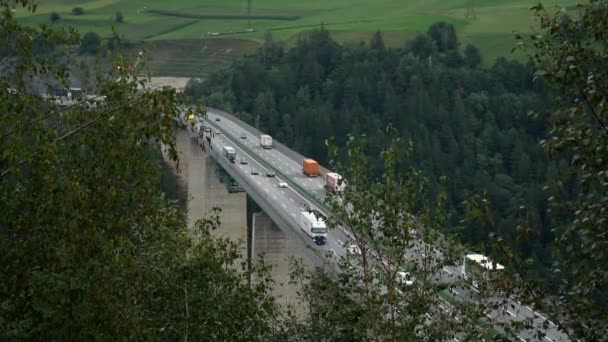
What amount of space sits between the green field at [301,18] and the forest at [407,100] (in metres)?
5.89

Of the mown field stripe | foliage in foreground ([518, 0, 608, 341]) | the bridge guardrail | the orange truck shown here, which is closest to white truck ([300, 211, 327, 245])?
the bridge guardrail

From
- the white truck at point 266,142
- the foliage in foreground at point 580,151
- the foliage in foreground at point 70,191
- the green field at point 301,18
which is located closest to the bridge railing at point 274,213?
the white truck at point 266,142

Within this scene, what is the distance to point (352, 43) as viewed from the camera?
114312mm

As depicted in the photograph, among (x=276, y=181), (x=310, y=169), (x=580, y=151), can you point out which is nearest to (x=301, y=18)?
(x=310, y=169)

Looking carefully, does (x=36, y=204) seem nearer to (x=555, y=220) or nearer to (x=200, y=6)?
(x=555, y=220)

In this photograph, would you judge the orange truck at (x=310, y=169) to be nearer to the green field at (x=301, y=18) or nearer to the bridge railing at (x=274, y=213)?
the bridge railing at (x=274, y=213)

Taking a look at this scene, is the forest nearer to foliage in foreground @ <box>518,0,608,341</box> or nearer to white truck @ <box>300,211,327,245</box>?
white truck @ <box>300,211,327,245</box>

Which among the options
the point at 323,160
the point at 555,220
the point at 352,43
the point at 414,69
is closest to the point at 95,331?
the point at 555,220

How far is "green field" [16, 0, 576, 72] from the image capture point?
115750 mm

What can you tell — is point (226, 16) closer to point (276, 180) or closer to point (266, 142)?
point (266, 142)

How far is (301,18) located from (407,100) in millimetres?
40857

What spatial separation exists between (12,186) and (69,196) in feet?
2.46

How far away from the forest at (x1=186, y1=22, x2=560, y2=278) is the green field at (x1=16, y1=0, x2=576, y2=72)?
5889mm

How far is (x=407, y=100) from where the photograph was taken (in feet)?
322
